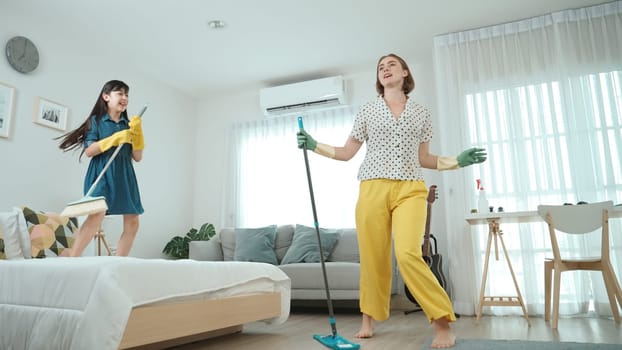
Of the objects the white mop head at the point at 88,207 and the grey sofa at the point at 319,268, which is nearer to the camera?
the white mop head at the point at 88,207

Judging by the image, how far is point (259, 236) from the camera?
4.57m

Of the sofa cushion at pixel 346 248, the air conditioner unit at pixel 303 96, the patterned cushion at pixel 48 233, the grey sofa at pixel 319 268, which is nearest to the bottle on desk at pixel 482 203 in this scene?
the grey sofa at pixel 319 268

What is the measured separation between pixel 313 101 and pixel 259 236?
5.33ft

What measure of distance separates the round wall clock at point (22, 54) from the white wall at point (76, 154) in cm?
5

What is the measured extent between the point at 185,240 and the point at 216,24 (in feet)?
8.07

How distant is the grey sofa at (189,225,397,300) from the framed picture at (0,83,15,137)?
6.43 feet

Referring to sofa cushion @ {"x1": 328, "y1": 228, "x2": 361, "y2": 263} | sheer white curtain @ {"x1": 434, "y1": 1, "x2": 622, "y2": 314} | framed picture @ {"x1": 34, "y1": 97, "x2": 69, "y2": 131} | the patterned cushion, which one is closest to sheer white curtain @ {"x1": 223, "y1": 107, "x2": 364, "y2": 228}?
sofa cushion @ {"x1": 328, "y1": 228, "x2": 361, "y2": 263}

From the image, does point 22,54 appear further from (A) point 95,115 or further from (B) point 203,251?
(B) point 203,251

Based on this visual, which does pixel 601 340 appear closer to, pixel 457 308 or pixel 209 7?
pixel 457 308

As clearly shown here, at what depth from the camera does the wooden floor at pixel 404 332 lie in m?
2.20

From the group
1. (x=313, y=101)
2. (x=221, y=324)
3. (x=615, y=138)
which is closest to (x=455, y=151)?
(x=615, y=138)

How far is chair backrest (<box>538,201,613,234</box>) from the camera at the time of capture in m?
2.82

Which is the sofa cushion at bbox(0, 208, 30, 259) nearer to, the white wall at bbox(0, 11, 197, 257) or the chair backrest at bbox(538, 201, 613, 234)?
the white wall at bbox(0, 11, 197, 257)

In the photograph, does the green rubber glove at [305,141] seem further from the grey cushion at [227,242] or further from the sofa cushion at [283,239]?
the grey cushion at [227,242]
